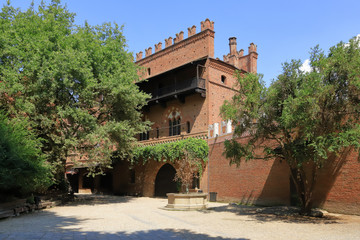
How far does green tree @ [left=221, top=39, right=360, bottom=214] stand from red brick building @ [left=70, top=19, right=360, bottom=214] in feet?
5.60

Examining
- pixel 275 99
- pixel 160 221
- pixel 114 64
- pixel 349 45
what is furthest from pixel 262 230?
pixel 114 64

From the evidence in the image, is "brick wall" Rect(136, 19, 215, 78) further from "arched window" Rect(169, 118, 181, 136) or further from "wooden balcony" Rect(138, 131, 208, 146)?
"wooden balcony" Rect(138, 131, 208, 146)

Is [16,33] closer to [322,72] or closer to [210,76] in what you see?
[210,76]

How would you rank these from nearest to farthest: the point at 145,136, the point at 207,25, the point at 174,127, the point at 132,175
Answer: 1. the point at 207,25
2. the point at 174,127
3. the point at 132,175
4. the point at 145,136

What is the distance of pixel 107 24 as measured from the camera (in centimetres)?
2056

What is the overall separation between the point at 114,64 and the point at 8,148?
9.44 metres

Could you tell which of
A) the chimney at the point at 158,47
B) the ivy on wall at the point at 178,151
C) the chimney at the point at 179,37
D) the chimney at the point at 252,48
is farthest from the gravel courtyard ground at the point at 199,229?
the chimney at the point at 252,48

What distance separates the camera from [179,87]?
25250 mm

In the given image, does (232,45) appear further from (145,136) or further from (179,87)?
(145,136)

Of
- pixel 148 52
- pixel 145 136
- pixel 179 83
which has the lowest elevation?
pixel 145 136

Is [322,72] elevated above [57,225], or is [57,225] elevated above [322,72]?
[322,72]

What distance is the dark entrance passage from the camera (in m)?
24.5

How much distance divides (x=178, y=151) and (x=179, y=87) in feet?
19.8

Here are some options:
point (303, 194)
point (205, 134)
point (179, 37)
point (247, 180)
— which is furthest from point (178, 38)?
point (303, 194)
